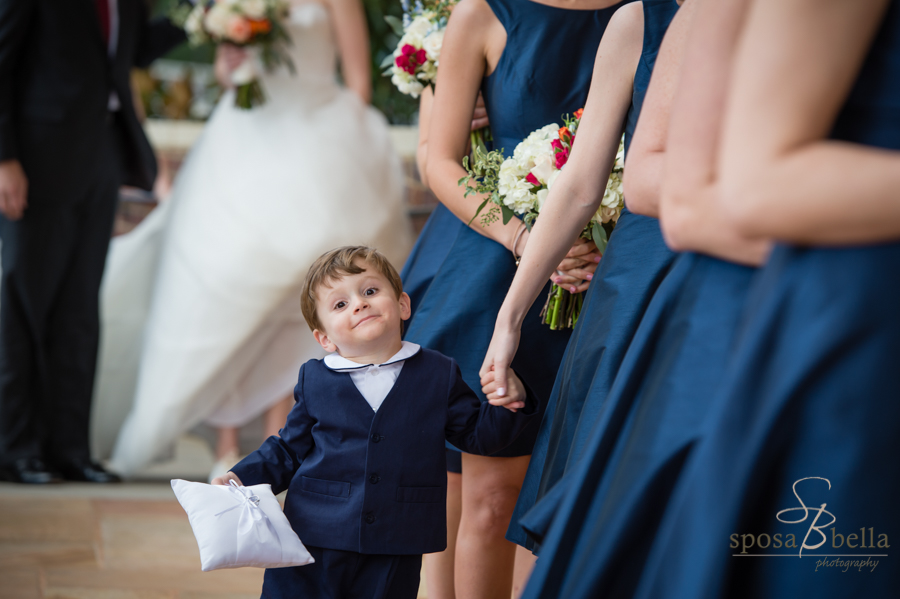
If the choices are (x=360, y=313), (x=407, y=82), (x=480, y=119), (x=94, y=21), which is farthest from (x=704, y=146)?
(x=94, y=21)

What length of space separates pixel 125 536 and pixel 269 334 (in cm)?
108

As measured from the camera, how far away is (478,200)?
6.26 feet

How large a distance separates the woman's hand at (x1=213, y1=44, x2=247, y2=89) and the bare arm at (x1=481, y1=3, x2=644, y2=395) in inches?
111

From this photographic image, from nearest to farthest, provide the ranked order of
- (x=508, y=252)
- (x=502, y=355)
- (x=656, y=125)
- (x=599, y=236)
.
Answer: (x=656, y=125)
(x=502, y=355)
(x=599, y=236)
(x=508, y=252)

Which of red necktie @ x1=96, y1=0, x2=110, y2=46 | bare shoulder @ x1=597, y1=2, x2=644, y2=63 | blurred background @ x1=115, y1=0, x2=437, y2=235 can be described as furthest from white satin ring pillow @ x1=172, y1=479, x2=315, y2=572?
blurred background @ x1=115, y1=0, x2=437, y2=235

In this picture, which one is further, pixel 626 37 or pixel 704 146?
pixel 626 37

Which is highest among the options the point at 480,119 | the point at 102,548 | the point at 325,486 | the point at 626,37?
the point at 626,37

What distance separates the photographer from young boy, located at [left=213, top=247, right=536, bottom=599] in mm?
1532

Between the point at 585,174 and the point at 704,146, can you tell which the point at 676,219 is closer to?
the point at 704,146

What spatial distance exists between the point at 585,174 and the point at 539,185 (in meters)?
0.28

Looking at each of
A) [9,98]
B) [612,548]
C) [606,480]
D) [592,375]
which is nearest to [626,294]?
[592,375]

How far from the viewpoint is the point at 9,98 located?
3.66m

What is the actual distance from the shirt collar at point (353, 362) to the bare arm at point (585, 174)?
17 centimetres

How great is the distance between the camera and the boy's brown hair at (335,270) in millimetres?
1595
